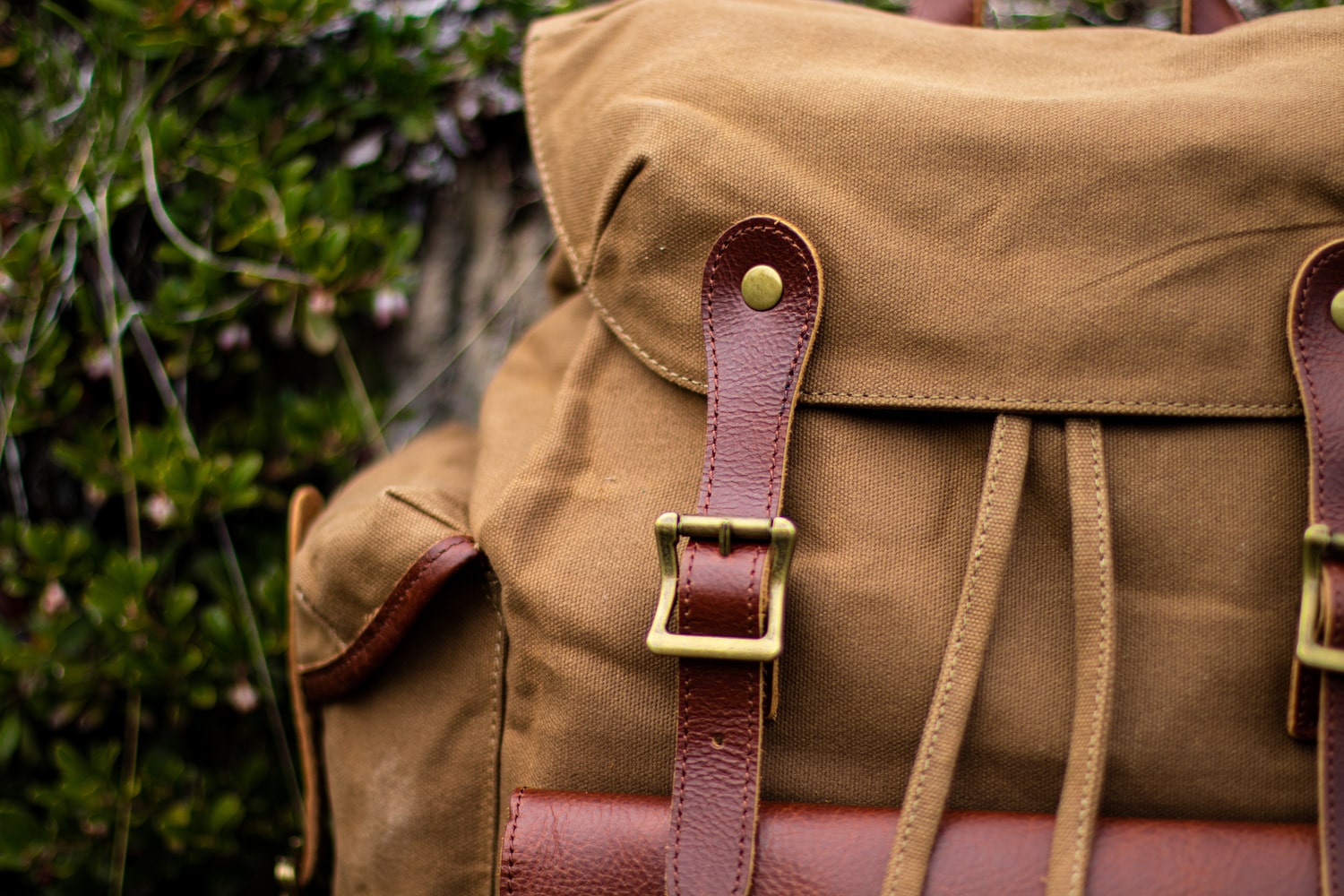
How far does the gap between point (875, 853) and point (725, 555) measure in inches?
9.0

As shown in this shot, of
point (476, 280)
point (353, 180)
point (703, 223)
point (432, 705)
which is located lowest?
Answer: point (432, 705)

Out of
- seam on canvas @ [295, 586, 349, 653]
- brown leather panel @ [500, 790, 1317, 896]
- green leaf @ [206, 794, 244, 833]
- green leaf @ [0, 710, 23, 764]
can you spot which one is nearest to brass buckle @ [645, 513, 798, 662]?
brown leather panel @ [500, 790, 1317, 896]

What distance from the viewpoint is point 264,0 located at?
1104mm

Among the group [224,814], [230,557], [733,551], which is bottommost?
[224,814]

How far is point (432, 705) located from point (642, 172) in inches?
18.9

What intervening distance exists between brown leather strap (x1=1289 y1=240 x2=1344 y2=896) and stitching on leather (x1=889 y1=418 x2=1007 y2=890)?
0.22 metres

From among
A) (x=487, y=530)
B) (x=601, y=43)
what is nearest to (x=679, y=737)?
(x=487, y=530)

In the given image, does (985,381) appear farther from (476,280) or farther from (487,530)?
(476,280)

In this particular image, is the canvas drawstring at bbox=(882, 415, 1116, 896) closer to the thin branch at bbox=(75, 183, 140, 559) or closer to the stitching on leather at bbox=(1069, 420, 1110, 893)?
the stitching on leather at bbox=(1069, 420, 1110, 893)

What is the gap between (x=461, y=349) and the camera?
1.30 meters

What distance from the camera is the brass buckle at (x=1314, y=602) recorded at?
644 millimetres

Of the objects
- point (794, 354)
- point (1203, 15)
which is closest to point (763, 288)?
point (794, 354)

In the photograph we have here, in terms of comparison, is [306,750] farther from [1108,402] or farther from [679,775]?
[1108,402]

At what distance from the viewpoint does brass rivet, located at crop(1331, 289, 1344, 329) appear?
0.69 m
